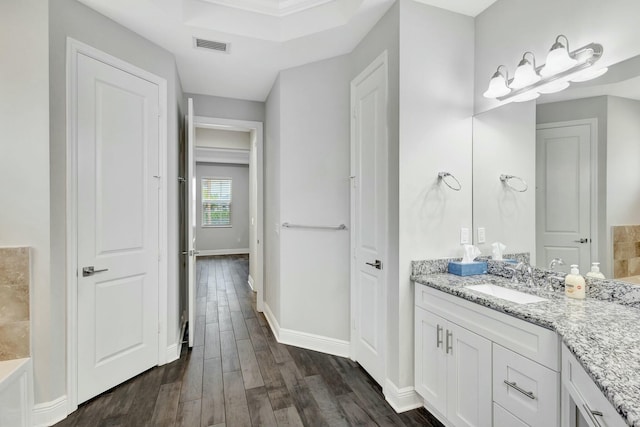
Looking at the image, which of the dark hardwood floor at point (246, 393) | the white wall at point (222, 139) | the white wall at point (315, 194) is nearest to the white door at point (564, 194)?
the dark hardwood floor at point (246, 393)

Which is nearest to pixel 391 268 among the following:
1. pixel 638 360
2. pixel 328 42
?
pixel 638 360

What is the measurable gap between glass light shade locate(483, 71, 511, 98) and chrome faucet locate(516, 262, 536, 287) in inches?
41.0

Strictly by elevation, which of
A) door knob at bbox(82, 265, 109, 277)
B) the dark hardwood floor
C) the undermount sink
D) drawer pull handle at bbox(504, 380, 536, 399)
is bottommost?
the dark hardwood floor

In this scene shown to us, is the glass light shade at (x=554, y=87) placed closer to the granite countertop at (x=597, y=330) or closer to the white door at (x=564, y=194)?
the white door at (x=564, y=194)

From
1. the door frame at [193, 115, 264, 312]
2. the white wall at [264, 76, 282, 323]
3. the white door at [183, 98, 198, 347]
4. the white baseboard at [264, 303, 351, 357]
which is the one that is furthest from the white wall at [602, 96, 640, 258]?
the door frame at [193, 115, 264, 312]

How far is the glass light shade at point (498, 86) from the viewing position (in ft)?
6.25

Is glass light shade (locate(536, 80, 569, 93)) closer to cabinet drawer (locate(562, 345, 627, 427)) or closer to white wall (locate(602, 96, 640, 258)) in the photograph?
white wall (locate(602, 96, 640, 258))

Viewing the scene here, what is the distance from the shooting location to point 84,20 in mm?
2061

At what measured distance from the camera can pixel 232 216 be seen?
8875 mm

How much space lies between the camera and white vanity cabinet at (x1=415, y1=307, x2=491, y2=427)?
1.54 m

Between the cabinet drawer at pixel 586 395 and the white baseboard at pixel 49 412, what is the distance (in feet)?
8.72

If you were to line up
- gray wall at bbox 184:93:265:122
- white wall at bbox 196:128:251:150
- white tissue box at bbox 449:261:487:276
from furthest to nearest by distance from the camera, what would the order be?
white wall at bbox 196:128:251:150
gray wall at bbox 184:93:265:122
white tissue box at bbox 449:261:487:276

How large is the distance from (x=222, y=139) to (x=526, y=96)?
18.0 feet

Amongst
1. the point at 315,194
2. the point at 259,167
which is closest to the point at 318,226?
the point at 315,194
